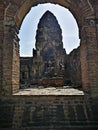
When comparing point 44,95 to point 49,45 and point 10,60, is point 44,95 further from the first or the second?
point 49,45

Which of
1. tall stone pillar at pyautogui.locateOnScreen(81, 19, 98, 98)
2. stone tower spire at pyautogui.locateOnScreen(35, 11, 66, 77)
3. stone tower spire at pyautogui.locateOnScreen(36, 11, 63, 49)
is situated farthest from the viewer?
stone tower spire at pyautogui.locateOnScreen(36, 11, 63, 49)

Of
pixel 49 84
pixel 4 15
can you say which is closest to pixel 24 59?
pixel 49 84

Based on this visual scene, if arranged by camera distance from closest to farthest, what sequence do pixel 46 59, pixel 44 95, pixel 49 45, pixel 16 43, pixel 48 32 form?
1. pixel 44 95
2. pixel 16 43
3. pixel 46 59
4. pixel 49 45
5. pixel 48 32

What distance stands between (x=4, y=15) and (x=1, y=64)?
1533 mm

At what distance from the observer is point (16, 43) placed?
17.8 ft

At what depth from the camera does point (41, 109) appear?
4562 mm

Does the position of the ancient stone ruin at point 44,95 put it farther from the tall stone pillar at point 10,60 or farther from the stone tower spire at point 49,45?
the stone tower spire at point 49,45

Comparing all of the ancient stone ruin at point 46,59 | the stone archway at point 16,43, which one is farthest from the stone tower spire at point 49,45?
the stone archway at point 16,43

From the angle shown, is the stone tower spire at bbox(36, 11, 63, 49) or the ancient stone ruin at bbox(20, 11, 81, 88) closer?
the ancient stone ruin at bbox(20, 11, 81, 88)

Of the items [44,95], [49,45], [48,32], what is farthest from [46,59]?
[44,95]

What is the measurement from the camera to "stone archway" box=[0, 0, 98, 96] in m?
4.84

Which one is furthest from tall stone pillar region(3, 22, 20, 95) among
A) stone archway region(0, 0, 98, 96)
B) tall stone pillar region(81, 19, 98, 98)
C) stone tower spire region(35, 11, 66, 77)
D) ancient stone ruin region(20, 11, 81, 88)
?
stone tower spire region(35, 11, 66, 77)

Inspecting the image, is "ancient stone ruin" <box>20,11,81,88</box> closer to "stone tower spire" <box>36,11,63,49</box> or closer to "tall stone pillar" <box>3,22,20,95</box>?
"stone tower spire" <box>36,11,63,49</box>

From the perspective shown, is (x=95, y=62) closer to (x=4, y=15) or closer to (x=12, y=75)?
(x=12, y=75)
